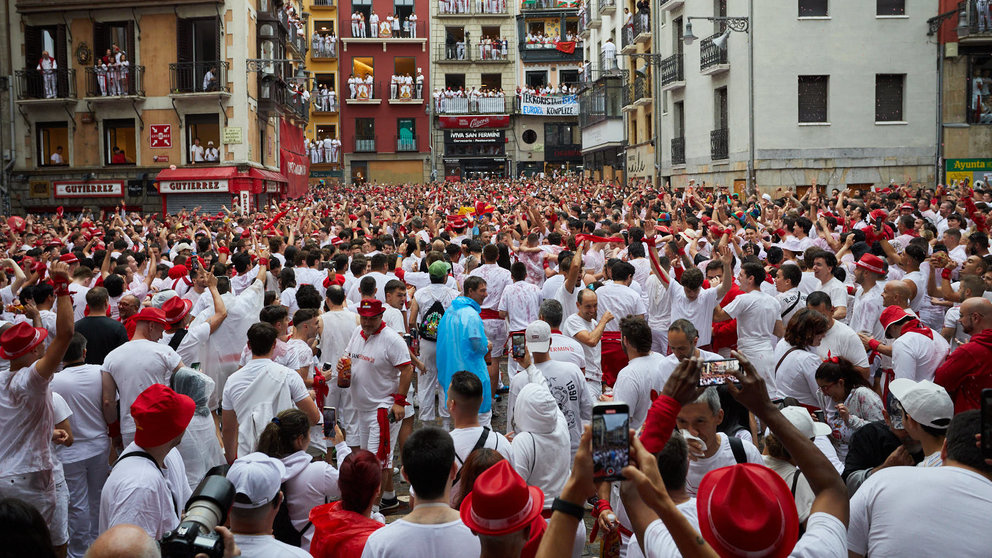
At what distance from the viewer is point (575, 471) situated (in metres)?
2.61

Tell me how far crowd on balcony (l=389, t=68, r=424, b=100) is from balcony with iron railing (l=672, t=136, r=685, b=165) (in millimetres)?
25292

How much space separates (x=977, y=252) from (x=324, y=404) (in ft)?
23.9

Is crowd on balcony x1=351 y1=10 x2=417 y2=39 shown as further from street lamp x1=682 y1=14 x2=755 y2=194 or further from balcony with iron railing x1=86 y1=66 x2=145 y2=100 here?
street lamp x1=682 y1=14 x2=755 y2=194

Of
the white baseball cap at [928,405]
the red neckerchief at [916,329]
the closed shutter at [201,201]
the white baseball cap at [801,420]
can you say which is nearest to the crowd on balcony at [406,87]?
the closed shutter at [201,201]

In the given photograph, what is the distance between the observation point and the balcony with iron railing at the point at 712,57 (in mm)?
25766

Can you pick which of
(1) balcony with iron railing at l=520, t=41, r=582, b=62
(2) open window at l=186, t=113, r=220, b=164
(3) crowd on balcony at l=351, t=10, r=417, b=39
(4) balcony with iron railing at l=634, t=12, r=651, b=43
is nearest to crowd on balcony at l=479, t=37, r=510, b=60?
(1) balcony with iron railing at l=520, t=41, r=582, b=62

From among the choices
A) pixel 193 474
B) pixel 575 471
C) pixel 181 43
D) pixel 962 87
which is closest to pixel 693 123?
pixel 962 87

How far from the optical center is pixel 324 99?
52.0m

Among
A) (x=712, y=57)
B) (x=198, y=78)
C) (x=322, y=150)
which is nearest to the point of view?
(x=712, y=57)

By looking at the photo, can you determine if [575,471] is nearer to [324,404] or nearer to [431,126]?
[324,404]

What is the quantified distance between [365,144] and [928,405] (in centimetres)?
5161

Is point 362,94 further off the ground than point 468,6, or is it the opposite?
point 468,6

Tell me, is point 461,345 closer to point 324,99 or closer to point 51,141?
point 51,141

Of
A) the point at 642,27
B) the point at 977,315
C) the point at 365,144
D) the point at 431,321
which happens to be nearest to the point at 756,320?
the point at 977,315
